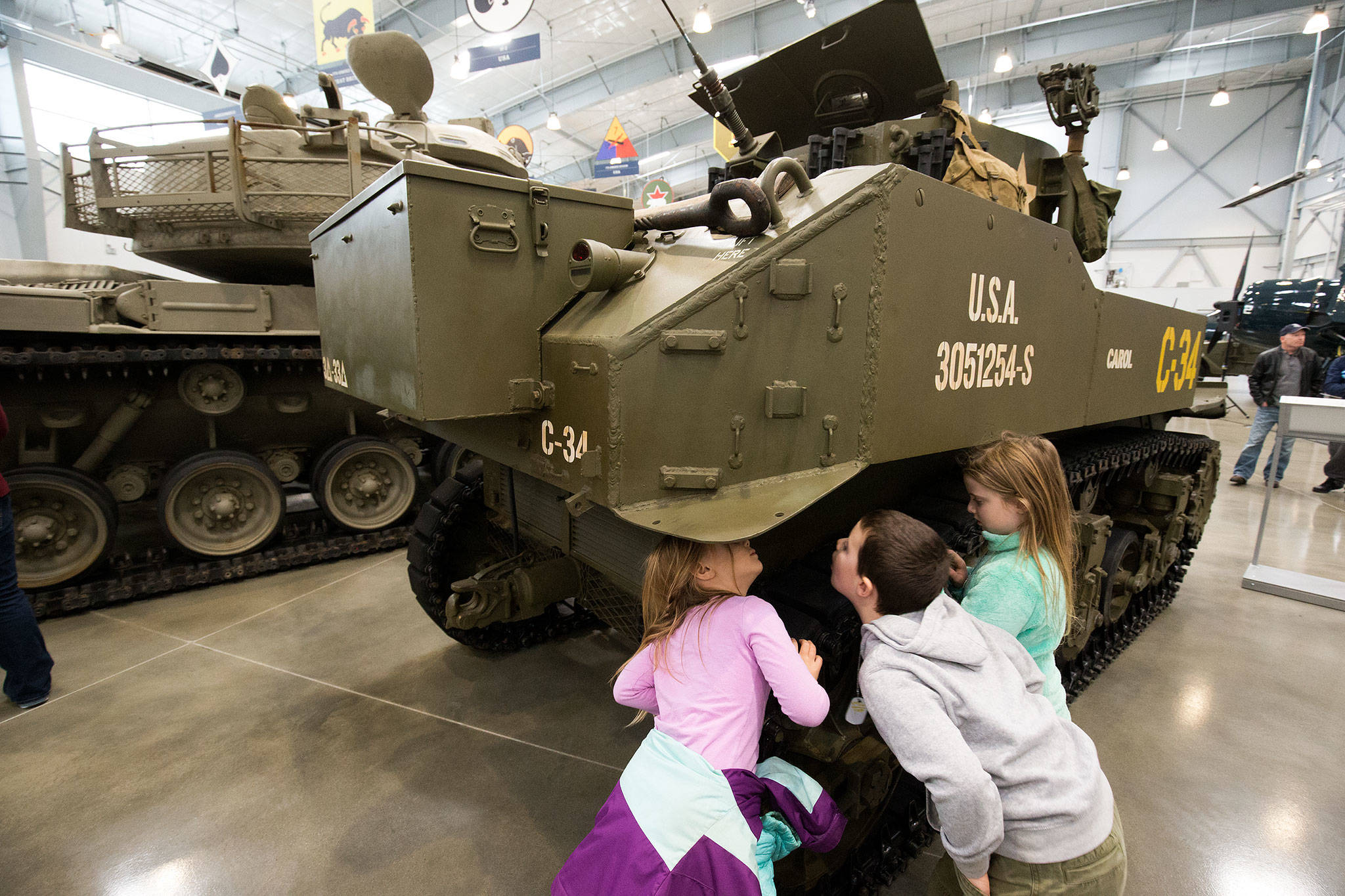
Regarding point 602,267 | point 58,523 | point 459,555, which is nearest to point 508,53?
point 58,523

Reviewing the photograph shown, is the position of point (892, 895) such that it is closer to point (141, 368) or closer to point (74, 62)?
point (141, 368)

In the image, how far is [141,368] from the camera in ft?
14.9

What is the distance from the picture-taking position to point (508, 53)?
789cm

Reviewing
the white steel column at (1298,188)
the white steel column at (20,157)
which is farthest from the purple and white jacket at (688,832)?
the white steel column at (1298,188)

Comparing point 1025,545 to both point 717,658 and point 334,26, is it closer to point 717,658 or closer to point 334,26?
point 717,658

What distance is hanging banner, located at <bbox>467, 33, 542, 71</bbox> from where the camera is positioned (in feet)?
25.3

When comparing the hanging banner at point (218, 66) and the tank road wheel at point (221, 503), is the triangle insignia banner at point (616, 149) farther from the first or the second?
the tank road wheel at point (221, 503)

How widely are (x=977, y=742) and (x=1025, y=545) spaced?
63 centimetres

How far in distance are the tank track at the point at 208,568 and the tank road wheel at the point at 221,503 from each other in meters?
0.15

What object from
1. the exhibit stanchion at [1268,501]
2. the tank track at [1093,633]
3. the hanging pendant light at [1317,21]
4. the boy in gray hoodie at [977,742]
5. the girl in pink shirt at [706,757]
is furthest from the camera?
the hanging pendant light at [1317,21]

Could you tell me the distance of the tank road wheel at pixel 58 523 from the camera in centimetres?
429

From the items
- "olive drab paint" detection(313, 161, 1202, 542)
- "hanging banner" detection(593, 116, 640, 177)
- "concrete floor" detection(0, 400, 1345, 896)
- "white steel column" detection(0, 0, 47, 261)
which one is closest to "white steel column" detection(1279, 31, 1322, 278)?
"hanging banner" detection(593, 116, 640, 177)

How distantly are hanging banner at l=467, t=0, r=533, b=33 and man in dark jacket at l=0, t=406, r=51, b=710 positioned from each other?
5264 millimetres

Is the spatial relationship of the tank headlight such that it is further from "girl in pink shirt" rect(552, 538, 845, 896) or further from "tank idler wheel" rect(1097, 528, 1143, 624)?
"tank idler wheel" rect(1097, 528, 1143, 624)
